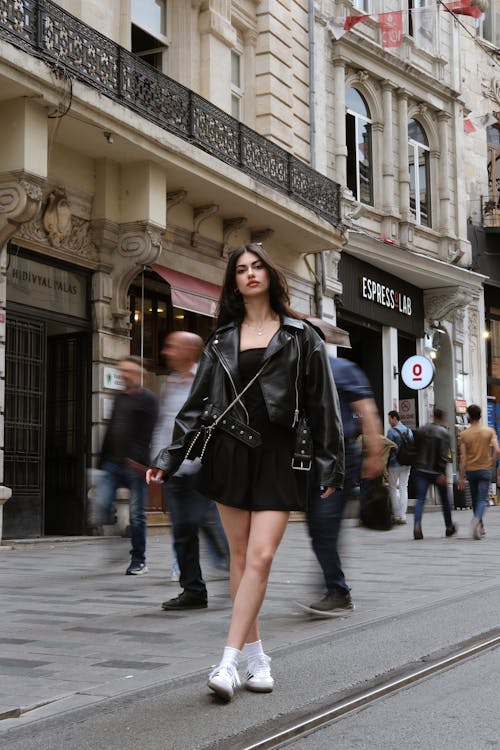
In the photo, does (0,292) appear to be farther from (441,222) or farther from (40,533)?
(441,222)

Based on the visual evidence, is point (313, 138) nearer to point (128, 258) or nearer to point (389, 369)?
point (389, 369)

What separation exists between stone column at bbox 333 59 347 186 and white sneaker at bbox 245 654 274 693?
1825 cm

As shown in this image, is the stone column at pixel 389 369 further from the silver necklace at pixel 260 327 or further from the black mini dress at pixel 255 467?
the black mini dress at pixel 255 467

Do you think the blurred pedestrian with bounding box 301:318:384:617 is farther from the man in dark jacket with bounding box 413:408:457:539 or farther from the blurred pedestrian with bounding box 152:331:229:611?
the man in dark jacket with bounding box 413:408:457:539

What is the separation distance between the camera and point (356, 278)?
2227cm

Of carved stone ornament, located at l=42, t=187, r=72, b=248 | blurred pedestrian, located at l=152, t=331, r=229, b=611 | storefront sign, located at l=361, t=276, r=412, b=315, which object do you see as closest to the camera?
blurred pedestrian, located at l=152, t=331, r=229, b=611

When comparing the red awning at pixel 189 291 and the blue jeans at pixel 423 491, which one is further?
the red awning at pixel 189 291

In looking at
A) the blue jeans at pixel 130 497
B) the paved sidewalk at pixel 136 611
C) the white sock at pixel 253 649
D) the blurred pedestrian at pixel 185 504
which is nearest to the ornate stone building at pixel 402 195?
the paved sidewalk at pixel 136 611

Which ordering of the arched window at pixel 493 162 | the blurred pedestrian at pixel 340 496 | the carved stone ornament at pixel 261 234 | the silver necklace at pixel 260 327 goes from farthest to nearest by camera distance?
the arched window at pixel 493 162, the carved stone ornament at pixel 261 234, the blurred pedestrian at pixel 340 496, the silver necklace at pixel 260 327

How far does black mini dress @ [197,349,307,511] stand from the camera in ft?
13.4

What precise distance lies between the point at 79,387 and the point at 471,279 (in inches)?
513

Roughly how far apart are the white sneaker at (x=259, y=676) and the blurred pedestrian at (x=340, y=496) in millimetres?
2006

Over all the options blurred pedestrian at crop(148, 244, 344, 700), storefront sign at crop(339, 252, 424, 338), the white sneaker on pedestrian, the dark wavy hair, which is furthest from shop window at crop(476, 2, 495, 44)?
blurred pedestrian at crop(148, 244, 344, 700)

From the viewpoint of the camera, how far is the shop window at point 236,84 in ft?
63.3
